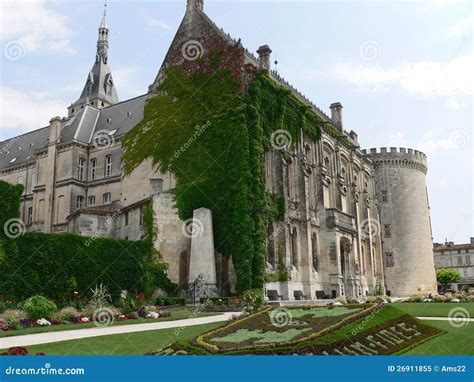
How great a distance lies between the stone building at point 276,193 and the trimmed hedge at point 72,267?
8.21ft

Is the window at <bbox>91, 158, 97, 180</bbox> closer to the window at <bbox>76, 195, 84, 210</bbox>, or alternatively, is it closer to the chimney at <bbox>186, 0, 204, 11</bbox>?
the window at <bbox>76, 195, 84, 210</bbox>

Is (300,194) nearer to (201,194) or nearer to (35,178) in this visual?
(201,194)

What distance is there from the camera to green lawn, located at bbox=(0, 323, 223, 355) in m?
11.4

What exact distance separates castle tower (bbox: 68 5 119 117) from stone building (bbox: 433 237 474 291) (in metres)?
72.2

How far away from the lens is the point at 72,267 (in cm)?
2748

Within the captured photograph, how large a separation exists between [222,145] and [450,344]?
2589 centimetres

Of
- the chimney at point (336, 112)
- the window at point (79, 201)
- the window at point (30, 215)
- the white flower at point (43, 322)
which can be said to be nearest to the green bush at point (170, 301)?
the white flower at point (43, 322)

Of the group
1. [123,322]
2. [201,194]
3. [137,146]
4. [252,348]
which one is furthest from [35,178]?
[252,348]

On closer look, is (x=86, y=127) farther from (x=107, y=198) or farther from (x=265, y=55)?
(x=265, y=55)

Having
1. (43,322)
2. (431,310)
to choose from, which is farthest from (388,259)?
(43,322)

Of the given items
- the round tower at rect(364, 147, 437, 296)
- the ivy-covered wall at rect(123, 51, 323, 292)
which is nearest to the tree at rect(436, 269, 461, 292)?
the round tower at rect(364, 147, 437, 296)

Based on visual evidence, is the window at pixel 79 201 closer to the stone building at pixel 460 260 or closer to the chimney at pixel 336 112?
the chimney at pixel 336 112

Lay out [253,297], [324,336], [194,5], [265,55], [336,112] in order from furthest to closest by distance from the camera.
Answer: [336,112] → [265,55] → [194,5] → [253,297] → [324,336]

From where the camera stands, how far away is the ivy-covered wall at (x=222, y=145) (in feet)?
112
